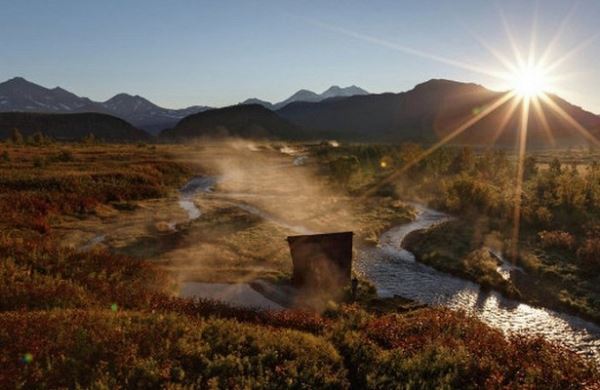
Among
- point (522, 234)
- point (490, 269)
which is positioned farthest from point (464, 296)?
point (522, 234)

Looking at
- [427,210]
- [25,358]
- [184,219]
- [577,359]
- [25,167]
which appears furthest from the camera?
[25,167]

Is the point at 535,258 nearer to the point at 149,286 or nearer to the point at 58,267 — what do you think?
the point at 149,286

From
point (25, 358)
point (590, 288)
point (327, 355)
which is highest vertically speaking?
point (25, 358)

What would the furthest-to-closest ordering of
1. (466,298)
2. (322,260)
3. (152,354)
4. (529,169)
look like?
1. (529,169)
2. (466,298)
3. (322,260)
4. (152,354)

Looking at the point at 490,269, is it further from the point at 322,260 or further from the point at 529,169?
the point at 529,169

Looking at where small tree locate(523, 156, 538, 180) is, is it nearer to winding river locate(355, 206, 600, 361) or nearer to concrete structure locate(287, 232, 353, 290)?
winding river locate(355, 206, 600, 361)

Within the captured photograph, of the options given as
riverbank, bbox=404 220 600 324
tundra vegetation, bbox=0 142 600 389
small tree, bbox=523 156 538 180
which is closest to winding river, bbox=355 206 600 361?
riverbank, bbox=404 220 600 324

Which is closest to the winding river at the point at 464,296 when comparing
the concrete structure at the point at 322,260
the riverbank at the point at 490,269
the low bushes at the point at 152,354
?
the riverbank at the point at 490,269

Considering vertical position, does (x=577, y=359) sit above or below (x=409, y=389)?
below

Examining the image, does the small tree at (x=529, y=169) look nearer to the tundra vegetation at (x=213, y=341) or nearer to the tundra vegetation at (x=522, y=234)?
the tundra vegetation at (x=522, y=234)

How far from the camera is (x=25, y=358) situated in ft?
34.1

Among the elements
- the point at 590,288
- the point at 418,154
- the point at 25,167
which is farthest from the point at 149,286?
the point at 418,154

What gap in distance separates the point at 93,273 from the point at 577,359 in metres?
17.9

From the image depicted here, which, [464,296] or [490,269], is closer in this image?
[464,296]
